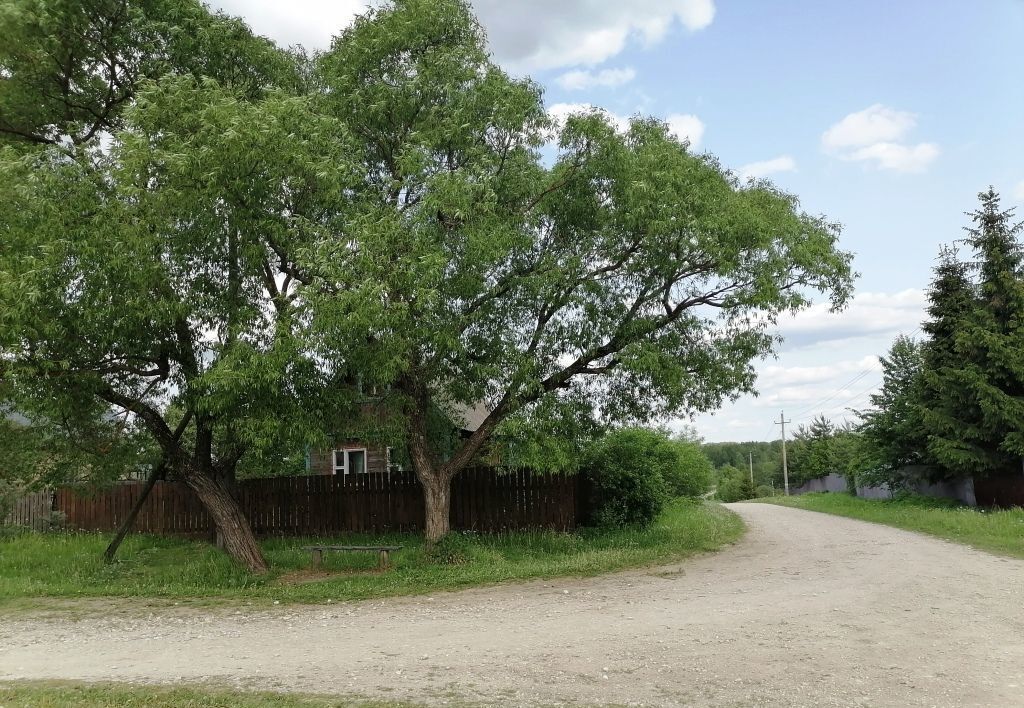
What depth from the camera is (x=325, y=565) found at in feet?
42.2

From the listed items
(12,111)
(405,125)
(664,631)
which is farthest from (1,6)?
(664,631)

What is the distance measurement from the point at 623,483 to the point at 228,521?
8543mm

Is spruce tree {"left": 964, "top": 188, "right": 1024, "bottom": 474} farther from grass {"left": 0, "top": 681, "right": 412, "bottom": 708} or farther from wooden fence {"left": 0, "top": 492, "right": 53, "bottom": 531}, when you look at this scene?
wooden fence {"left": 0, "top": 492, "right": 53, "bottom": 531}

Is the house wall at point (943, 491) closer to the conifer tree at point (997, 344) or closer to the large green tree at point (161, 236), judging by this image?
the conifer tree at point (997, 344)

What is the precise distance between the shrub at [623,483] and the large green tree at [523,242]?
3.74 meters

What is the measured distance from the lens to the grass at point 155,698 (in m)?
5.27

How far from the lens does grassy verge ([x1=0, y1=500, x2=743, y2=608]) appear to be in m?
11.0

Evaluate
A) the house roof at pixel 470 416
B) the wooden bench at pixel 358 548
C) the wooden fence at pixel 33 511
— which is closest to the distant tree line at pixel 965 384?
the house roof at pixel 470 416

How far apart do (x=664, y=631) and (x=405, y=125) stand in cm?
896

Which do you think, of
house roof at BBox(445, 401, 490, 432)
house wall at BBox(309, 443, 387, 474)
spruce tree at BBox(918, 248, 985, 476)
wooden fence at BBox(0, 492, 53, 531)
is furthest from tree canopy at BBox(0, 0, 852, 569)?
spruce tree at BBox(918, 248, 985, 476)

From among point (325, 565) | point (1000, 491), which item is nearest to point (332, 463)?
point (325, 565)

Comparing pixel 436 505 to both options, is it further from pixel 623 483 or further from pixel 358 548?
pixel 623 483

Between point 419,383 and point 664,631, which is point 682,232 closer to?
point 419,383

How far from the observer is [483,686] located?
226 inches
